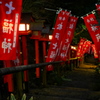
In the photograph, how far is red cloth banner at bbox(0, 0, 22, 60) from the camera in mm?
5867

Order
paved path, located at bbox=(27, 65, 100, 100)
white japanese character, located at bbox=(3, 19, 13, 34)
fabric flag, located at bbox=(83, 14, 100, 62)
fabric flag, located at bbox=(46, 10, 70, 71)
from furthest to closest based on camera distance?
fabric flag, located at bbox=(83, 14, 100, 62)
fabric flag, located at bbox=(46, 10, 70, 71)
paved path, located at bbox=(27, 65, 100, 100)
white japanese character, located at bbox=(3, 19, 13, 34)

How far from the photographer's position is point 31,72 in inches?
532

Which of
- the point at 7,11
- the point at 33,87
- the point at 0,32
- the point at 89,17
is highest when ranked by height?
the point at 89,17

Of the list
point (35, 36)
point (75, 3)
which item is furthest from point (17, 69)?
point (75, 3)

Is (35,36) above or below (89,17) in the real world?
below

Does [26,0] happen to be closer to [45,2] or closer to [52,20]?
[45,2]

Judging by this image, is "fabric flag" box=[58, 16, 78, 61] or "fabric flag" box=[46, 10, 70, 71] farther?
"fabric flag" box=[58, 16, 78, 61]

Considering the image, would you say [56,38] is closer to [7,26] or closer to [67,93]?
[67,93]

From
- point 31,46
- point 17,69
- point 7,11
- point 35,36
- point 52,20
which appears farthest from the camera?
point 52,20

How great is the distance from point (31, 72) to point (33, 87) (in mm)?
4201

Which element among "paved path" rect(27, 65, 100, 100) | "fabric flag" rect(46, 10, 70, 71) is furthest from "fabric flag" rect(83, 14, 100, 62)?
"paved path" rect(27, 65, 100, 100)

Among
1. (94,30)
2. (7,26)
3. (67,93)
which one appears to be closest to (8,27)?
(7,26)

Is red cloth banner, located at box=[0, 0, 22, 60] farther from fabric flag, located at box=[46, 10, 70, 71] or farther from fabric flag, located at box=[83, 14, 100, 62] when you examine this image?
fabric flag, located at box=[83, 14, 100, 62]

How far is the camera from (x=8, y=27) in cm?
605
